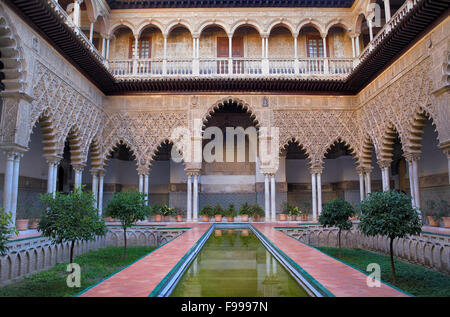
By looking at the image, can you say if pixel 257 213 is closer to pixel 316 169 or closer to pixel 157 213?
pixel 316 169

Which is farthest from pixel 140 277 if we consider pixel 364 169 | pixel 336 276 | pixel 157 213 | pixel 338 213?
pixel 364 169

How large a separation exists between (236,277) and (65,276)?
4.30 m

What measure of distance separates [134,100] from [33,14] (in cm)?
564

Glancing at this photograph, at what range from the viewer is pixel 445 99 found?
26.8 ft

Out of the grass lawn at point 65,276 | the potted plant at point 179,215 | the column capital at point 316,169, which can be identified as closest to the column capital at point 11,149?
the grass lawn at point 65,276

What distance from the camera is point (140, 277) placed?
4148 millimetres

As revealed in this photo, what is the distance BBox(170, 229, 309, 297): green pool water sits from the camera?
3.99 metres

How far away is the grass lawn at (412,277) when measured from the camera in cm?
609

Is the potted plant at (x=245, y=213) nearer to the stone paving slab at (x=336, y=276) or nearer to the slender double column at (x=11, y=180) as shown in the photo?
the stone paving slab at (x=336, y=276)

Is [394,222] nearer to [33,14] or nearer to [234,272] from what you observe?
[234,272]

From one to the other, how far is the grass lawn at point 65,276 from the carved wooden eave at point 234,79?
599 centimetres

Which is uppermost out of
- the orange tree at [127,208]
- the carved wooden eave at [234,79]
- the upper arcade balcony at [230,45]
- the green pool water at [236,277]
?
the upper arcade balcony at [230,45]

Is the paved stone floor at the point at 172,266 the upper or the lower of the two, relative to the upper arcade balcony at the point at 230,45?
lower
